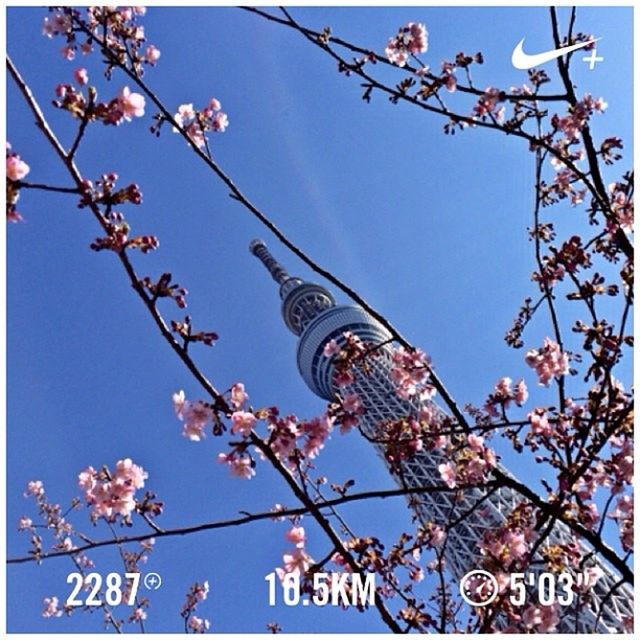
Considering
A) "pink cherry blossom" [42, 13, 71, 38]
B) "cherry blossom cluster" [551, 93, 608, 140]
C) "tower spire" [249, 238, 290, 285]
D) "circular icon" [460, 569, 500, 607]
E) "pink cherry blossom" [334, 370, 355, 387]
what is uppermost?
"tower spire" [249, 238, 290, 285]

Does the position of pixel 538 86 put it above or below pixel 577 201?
above

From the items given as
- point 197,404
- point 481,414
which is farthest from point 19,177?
point 481,414

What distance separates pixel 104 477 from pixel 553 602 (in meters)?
2.36

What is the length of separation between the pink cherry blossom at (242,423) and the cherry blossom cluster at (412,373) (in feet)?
3.37

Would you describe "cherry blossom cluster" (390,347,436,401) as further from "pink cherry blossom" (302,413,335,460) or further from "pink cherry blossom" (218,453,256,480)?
"pink cherry blossom" (218,453,256,480)

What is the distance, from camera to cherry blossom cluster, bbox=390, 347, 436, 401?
3201 millimetres

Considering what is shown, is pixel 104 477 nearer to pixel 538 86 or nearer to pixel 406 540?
pixel 406 540

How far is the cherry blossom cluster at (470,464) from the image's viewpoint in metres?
3.30

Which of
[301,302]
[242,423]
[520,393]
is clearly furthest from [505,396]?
[301,302]

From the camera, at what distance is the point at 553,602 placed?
3.27 metres

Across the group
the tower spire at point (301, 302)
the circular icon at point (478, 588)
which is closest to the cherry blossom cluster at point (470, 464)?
the circular icon at point (478, 588)

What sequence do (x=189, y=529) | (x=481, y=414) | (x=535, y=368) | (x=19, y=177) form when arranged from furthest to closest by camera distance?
1. (x=481, y=414)
2. (x=535, y=368)
3. (x=189, y=529)
4. (x=19, y=177)

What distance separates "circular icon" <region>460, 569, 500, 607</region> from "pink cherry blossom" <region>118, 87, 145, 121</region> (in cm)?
262

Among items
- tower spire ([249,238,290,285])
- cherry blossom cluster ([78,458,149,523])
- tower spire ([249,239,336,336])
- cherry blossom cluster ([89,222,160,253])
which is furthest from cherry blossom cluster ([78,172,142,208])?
tower spire ([249,238,290,285])
